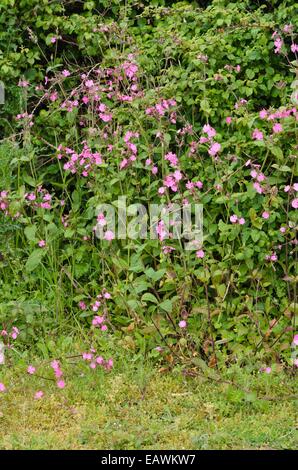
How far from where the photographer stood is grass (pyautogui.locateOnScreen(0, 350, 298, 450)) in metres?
4.15

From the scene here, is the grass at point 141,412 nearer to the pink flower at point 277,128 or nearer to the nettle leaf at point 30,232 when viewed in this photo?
the nettle leaf at point 30,232

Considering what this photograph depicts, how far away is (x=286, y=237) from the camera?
505 centimetres

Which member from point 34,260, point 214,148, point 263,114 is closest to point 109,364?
point 34,260

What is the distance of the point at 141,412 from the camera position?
4.45 m

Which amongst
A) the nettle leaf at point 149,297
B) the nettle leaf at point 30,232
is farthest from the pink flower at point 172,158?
the nettle leaf at point 30,232

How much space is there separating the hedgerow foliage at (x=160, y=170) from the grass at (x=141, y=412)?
0.27 meters

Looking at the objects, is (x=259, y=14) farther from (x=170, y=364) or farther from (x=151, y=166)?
(x=170, y=364)

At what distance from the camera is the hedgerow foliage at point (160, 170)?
197 inches

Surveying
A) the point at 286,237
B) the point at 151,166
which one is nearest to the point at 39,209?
the point at 151,166

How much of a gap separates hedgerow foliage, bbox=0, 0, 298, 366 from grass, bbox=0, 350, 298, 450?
0.27 metres

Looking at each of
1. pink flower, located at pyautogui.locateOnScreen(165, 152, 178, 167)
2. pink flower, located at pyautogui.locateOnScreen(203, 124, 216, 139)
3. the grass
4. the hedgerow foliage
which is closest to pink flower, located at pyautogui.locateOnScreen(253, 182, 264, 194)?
the hedgerow foliage

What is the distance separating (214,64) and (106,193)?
3.39ft

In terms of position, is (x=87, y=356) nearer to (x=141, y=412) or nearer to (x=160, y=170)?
(x=141, y=412)

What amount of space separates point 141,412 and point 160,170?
167cm
